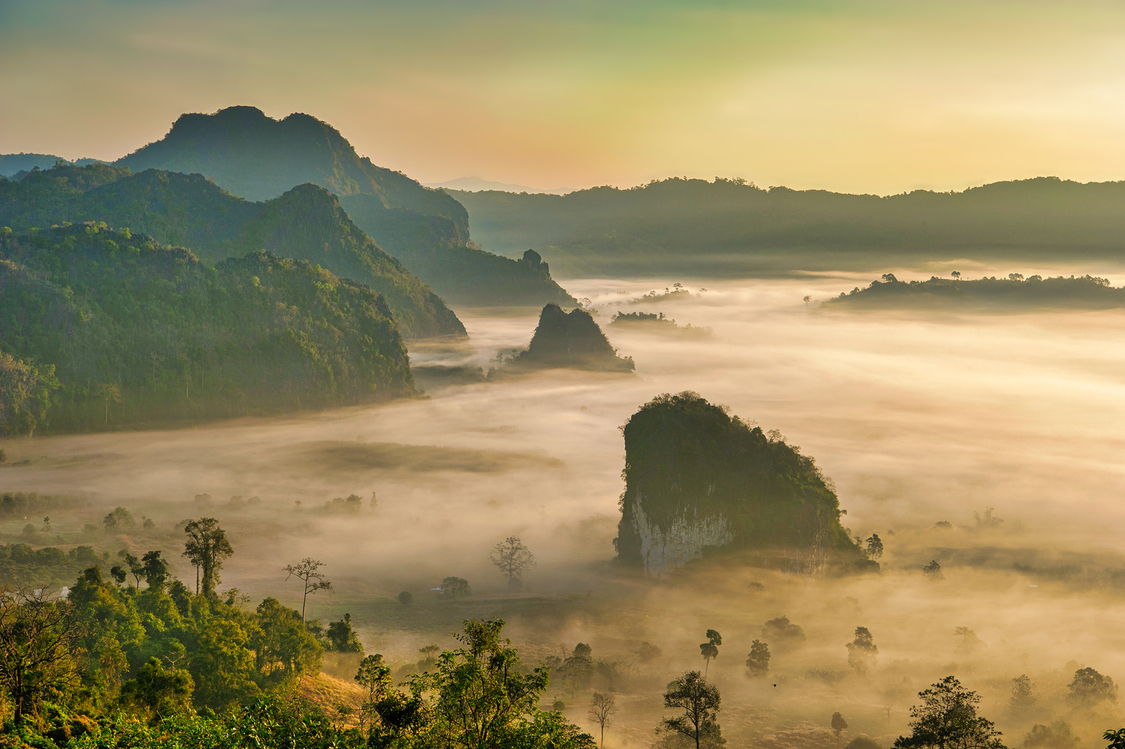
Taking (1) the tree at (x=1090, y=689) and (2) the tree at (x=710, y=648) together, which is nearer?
(1) the tree at (x=1090, y=689)

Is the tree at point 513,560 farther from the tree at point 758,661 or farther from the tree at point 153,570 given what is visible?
the tree at point 153,570

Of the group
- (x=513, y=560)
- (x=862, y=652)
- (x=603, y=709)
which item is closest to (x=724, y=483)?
(x=862, y=652)

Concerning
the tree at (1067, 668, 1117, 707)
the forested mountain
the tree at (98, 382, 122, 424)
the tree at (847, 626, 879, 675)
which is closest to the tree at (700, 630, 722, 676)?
the tree at (847, 626, 879, 675)

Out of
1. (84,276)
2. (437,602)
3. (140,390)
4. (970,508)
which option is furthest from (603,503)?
(84,276)

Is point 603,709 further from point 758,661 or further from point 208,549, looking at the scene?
point 208,549

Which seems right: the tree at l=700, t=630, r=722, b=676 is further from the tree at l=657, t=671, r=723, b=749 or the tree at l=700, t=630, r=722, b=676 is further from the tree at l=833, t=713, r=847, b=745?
the tree at l=657, t=671, r=723, b=749

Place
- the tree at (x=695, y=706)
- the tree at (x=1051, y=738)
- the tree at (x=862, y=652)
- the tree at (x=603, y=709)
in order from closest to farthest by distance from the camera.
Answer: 1. the tree at (x=695, y=706)
2. the tree at (x=1051, y=738)
3. the tree at (x=603, y=709)
4. the tree at (x=862, y=652)

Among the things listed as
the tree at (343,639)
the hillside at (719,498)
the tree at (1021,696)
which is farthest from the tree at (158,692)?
the hillside at (719,498)
